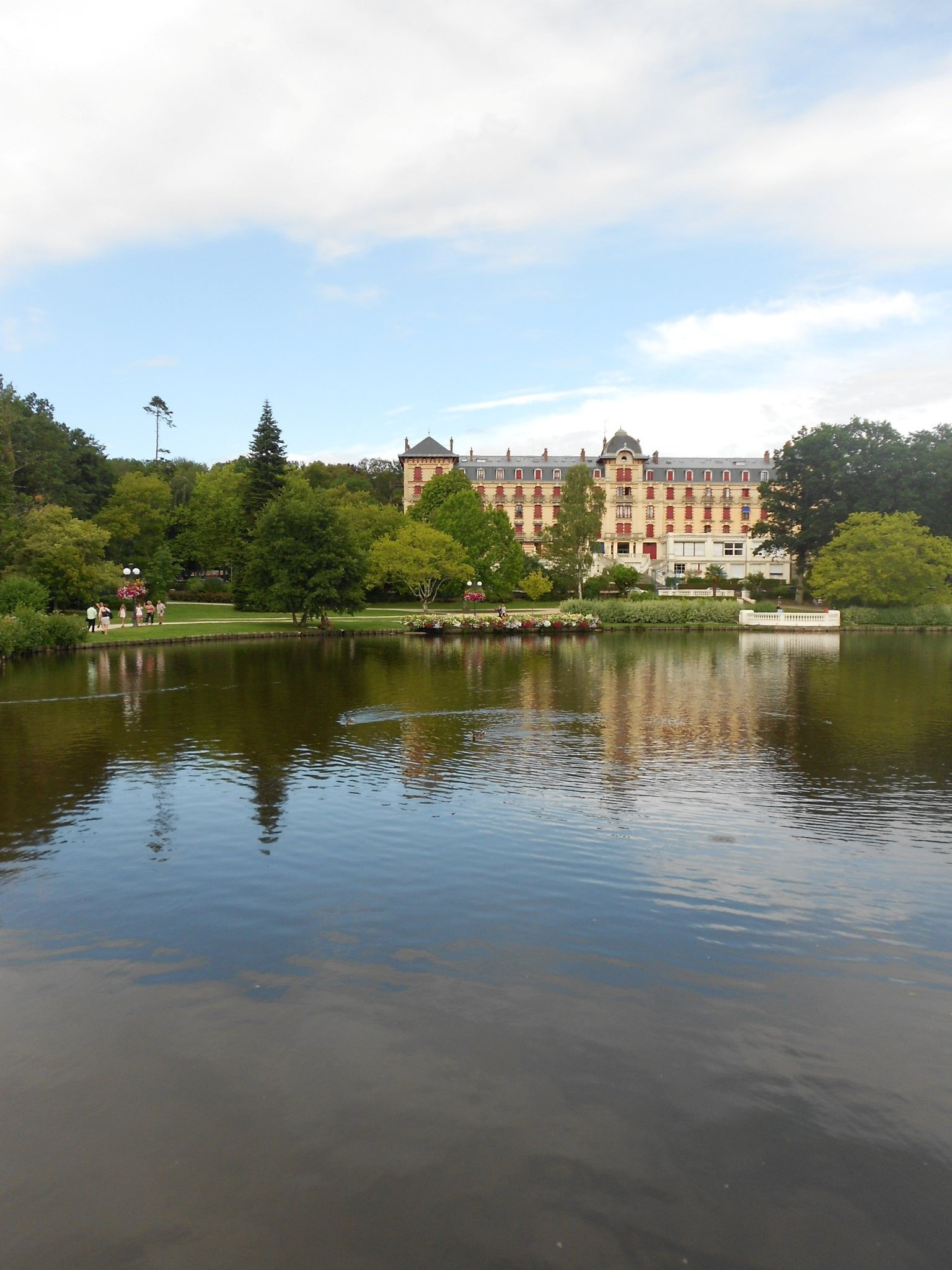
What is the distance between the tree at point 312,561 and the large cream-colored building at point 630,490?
203 ft

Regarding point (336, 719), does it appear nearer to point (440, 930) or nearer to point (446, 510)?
point (440, 930)

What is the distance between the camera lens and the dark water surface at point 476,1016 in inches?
219

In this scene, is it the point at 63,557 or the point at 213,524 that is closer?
the point at 63,557

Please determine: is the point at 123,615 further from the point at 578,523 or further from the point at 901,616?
the point at 901,616

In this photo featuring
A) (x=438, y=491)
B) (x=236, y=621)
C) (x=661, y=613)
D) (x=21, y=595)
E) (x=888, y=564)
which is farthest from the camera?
(x=438, y=491)

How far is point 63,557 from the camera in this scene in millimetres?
53688

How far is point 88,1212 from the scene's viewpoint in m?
5.63

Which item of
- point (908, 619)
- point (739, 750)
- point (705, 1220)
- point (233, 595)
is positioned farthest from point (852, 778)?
point (233, 595)

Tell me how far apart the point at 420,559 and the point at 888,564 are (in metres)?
38.1

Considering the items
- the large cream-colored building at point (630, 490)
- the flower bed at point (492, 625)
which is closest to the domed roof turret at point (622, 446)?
the large cream-colored building at point (630, 490)

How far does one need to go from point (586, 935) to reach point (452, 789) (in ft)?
22.7

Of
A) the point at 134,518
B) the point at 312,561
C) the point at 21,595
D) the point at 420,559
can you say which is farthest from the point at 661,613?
the point at 134,518

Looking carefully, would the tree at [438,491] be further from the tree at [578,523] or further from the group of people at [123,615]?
the group of people at [123,615]

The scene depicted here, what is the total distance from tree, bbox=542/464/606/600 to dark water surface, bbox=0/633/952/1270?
6711cm
